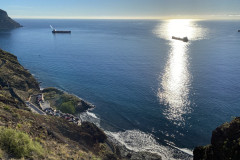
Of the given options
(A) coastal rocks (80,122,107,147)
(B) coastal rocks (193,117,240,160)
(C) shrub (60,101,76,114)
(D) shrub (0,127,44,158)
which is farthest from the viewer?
(C) shrub (60,101,76,114)

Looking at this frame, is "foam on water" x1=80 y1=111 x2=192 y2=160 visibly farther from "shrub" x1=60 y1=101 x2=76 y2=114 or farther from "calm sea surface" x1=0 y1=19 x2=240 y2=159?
"shrub" x1=60 y1=101 x2=76 y2=114

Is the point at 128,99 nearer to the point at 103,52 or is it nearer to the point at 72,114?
the point at 72,114

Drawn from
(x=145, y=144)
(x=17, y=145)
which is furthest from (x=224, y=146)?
(x=17, y=145)

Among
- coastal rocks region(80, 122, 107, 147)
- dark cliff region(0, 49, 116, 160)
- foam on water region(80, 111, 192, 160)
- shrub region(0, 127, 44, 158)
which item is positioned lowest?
foam on water region(80, 111, 192, 160)

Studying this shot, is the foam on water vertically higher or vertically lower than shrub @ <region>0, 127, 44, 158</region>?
lower

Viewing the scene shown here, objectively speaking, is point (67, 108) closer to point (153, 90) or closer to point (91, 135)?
point (91, 135)

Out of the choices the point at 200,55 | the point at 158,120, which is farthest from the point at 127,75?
the point at 200,55

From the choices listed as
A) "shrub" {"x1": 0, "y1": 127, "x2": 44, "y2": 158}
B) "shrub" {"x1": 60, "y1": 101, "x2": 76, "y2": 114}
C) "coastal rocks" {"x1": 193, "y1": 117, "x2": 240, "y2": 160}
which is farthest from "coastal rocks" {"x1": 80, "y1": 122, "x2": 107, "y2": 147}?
"coastal rocks" {"x1": 193, "y1": 117, "x2": 240, "y2": 160}
